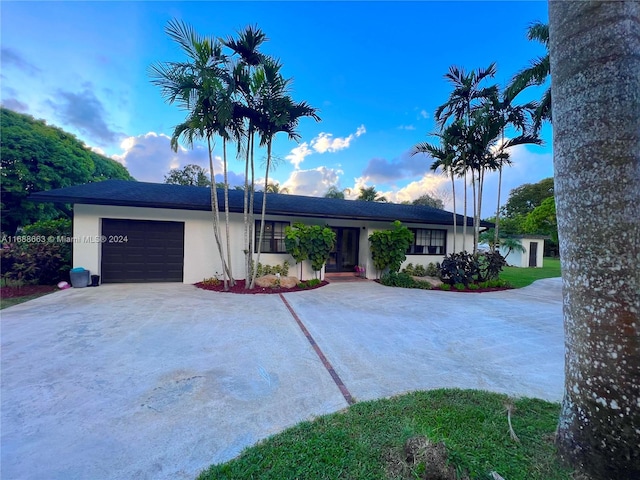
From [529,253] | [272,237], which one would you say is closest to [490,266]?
[272,237]

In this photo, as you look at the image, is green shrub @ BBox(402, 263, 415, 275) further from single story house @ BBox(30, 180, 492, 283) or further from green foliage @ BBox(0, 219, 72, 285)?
green foliage @ BBox(0, 219, 72, 285)

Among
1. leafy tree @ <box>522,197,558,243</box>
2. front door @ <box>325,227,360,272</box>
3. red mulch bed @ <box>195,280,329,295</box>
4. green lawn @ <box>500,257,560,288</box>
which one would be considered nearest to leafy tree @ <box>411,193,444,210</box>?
leafy tree @ <box>522,197,558,243</box>

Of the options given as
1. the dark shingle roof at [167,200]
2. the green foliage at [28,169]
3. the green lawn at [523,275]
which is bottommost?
the green lawn at [523,275]

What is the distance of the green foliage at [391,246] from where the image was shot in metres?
10.2

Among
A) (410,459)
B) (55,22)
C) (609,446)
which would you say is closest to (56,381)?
(410,459)

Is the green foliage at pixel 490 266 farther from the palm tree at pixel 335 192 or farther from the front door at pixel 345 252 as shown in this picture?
the palm tree at pixel 335 192

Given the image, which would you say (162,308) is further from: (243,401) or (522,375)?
(522,375)

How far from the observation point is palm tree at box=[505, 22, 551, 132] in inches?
334

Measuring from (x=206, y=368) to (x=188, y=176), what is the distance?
2782 cm

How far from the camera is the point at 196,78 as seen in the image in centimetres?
691

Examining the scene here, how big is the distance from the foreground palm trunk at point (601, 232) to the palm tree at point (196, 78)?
278 inches

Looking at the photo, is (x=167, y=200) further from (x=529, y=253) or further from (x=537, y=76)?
(x=529, y=253)

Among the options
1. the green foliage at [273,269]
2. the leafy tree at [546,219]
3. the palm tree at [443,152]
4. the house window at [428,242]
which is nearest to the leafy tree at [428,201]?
the leafy tree at [546,219]

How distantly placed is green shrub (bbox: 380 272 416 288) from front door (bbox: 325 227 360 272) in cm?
203
